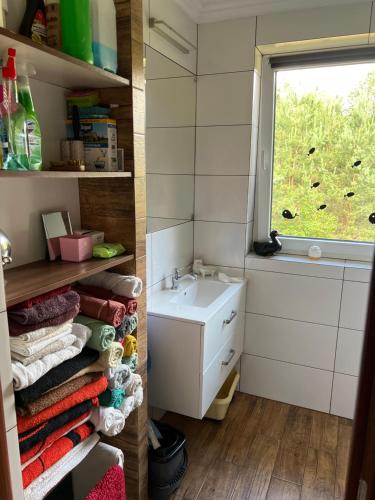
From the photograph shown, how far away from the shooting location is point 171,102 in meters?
2.00

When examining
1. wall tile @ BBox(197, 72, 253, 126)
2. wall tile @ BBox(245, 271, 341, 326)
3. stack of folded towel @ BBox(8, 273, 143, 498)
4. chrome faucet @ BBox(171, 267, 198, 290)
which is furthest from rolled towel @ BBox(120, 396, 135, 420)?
wall tile @ BBox(197, 72, 253, 126)

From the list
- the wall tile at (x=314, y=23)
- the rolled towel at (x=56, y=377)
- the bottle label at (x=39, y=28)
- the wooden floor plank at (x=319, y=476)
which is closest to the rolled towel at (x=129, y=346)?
the rolled towel at (x=56, y=377)

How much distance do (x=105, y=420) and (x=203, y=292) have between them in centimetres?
117

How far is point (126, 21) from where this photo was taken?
4.06 feet

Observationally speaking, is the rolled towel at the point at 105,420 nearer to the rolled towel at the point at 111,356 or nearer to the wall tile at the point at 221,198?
the rolled towel at the point at 111,356

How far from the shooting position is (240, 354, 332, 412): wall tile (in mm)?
2291

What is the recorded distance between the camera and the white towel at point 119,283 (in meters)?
1.33

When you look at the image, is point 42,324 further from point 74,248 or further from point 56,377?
point 74,248

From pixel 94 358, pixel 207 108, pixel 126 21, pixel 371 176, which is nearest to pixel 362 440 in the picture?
pixel 94 358

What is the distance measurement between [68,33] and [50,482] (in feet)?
4.07

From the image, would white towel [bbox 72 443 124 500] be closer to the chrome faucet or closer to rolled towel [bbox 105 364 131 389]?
rolled towel [bbox 105 364 131 389]

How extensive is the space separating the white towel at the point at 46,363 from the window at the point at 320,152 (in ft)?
5.22

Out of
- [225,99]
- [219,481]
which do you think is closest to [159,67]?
[225,99]

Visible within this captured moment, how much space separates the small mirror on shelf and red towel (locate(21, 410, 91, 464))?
1.70 feet
